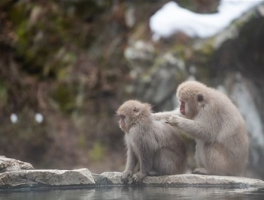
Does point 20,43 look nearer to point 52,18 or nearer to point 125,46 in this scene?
point 52,18

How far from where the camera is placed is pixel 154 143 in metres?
7.74

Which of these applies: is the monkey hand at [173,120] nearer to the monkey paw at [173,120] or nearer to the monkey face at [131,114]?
the monkey paw at [173,120]

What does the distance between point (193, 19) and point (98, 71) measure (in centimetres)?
294

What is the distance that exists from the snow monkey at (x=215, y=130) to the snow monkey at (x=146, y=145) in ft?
0.91

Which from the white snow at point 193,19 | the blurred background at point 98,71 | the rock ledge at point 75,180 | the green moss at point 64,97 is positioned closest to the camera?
the rock ledge at point 75,180

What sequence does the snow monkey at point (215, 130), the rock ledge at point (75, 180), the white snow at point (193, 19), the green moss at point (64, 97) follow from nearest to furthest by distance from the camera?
1. the rock ledge at point (75, 180)
2. the snow monkey at point (215, 130)
3. the white snow at point (193, 19)
4. the green moss at point (64, 97)

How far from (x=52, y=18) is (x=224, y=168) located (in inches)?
375

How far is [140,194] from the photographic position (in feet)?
21.9

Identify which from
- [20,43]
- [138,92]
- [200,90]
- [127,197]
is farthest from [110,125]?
[127,197]

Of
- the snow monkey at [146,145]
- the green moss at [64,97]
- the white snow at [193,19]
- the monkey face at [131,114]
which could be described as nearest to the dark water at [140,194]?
the snow monkey at [146,145]

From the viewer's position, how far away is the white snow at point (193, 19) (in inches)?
518

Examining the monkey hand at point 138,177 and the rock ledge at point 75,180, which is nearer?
the rock ledge at point 75,180

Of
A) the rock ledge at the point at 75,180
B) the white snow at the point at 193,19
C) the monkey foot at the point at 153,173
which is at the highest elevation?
the white snow at the point at 193,19

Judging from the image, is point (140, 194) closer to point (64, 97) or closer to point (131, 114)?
point (131, 114)
